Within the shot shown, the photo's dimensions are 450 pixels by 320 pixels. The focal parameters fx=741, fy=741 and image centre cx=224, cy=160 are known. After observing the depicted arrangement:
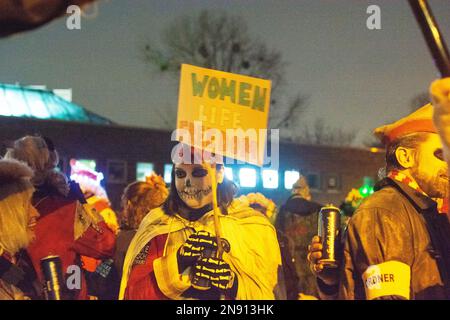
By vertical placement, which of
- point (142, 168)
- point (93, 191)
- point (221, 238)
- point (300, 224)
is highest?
point (142, 168)

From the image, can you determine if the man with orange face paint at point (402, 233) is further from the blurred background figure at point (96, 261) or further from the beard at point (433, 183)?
the blurred background figure at point (96, 261)

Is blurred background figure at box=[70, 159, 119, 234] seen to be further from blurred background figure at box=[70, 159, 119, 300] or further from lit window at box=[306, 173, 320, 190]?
lit window at box=[306, 173, 320, 190]

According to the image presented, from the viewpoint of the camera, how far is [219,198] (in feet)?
14.9

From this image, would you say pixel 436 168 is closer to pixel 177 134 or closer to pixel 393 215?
pixel 393 215

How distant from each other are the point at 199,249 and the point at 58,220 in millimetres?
1066

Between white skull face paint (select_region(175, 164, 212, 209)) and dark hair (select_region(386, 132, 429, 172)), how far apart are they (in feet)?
3.71

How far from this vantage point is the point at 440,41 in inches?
93.0

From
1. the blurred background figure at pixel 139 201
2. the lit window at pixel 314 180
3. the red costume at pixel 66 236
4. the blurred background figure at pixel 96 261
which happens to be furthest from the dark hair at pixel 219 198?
the lit window at pixel 314 180

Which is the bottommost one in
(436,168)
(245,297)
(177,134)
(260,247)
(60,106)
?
(245,297)

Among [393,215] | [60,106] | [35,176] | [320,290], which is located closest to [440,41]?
[393,215]

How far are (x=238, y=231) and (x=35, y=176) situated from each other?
149cm

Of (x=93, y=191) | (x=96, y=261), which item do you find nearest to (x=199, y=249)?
(x=96, y=261)

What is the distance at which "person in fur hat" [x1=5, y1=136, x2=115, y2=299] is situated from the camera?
187 inches

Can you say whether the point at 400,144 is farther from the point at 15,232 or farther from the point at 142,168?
the point at 142,168
